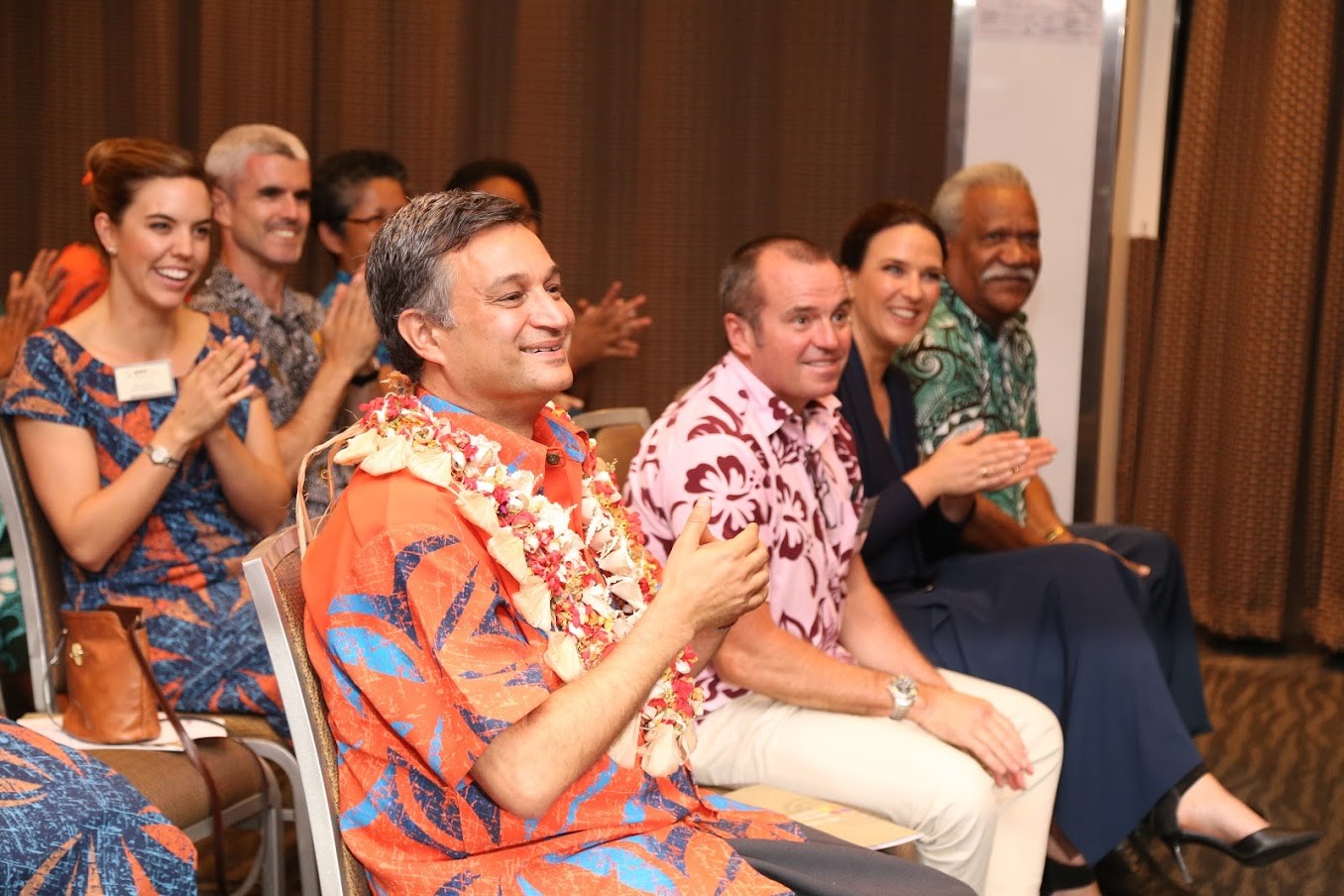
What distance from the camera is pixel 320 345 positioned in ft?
11.3

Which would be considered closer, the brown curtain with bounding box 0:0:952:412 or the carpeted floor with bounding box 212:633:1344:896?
the carpeted floor with bounding box 212:633:1344:896

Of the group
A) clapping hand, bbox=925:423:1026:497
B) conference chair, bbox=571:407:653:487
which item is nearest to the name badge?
conference chair, bbox=571:407:653:487

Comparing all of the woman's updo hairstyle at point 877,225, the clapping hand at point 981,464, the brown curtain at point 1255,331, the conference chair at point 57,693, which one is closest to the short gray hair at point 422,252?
the conference chair at point 57,693

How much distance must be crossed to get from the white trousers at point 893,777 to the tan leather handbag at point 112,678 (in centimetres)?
83

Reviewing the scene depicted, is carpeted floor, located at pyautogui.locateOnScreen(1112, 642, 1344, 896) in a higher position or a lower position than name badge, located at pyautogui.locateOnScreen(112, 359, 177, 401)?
lower

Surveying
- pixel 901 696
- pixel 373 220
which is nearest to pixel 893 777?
pixel 901 696

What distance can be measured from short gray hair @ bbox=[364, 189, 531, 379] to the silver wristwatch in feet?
2.72

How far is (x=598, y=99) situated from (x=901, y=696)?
297 cm

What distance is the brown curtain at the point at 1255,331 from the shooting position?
4.40 metres

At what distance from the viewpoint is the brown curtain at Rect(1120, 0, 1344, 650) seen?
14.4 feet

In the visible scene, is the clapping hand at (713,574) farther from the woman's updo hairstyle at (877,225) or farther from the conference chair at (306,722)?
the woman's updo hairstyle at (877,225)

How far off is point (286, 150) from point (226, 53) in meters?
1.64

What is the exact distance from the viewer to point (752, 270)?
8.07ft

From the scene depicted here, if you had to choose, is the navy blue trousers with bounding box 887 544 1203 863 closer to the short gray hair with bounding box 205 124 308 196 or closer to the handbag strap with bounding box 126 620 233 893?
the handbag strap with bounding box 126 620 233 893
